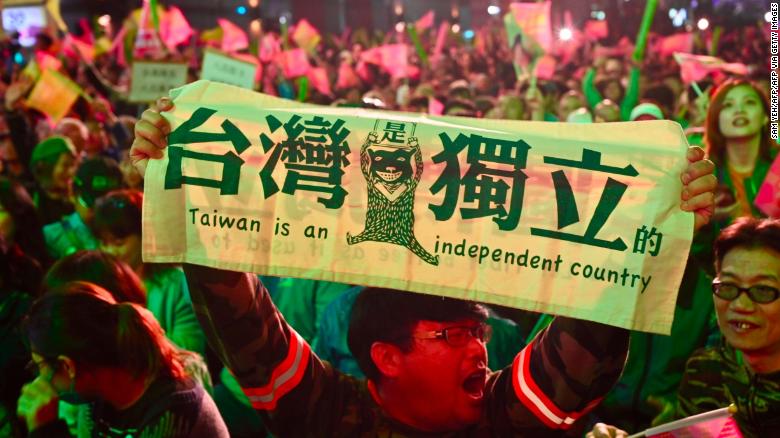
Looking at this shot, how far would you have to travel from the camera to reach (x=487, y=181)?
2.21 m

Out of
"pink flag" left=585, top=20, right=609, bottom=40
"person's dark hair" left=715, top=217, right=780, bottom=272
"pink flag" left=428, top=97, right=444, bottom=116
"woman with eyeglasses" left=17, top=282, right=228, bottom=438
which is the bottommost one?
"woman with eyeglasses" left=17, top=282, right=228, bottom=438

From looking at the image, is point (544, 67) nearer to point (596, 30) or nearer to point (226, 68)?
point (226, 68)

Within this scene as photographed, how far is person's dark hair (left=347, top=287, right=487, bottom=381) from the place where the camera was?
2426 mm

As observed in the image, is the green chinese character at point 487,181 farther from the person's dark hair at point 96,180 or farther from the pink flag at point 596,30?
the pink flag at point 596,30

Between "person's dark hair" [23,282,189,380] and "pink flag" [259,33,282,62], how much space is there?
40.0 feet

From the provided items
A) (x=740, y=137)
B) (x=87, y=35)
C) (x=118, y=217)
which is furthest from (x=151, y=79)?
(x=87, y=35)

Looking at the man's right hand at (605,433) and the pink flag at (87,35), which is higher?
the pink flag at (87,35)

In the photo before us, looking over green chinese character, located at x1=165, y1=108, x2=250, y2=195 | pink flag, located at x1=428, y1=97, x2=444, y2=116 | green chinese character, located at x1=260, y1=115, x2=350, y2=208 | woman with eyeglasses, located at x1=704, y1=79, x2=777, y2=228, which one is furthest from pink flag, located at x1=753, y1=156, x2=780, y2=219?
pink flag, located at x1=428, y1=97, x2=444, y2=116

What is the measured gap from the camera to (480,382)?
7.89 ft

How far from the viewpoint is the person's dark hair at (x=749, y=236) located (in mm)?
2713

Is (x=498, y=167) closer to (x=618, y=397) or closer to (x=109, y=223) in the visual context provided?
(x=618, y=397)

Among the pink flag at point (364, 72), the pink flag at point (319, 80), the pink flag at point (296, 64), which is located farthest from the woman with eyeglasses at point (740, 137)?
the pink flag at point (364, 72)

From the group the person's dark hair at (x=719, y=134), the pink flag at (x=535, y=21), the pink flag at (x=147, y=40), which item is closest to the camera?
the person's dark hair at (x=719, y=134)

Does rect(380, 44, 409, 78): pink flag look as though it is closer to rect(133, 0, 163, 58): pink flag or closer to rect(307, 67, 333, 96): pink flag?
rect(307, 67, 333, 96): pink flag
